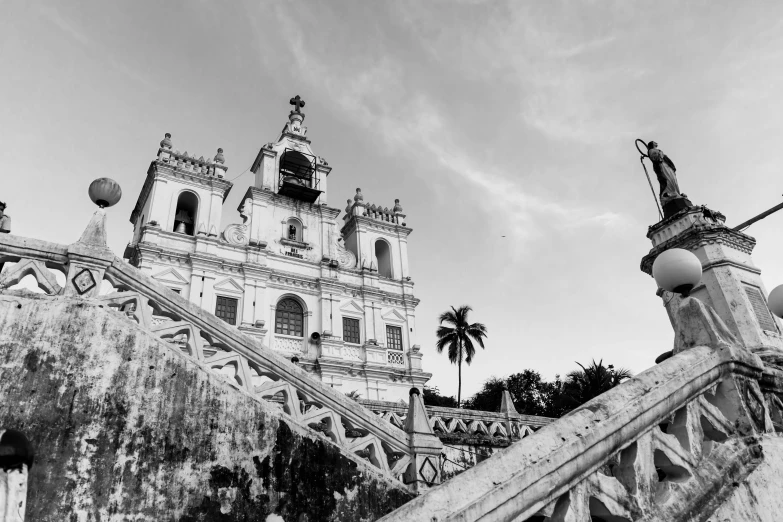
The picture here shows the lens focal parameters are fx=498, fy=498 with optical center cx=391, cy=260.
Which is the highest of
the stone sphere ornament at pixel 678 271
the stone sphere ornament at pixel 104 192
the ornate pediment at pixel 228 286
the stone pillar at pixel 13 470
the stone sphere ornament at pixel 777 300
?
the ornate pediment at pixel 228 286

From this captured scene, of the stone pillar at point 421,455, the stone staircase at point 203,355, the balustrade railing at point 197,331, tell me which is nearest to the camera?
the stone staircase at point 203,355

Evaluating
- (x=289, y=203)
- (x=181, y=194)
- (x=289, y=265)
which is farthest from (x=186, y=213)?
(x=289, y=265)

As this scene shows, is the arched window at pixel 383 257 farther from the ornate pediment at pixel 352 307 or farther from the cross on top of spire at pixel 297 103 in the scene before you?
the cross on top of spire at pixel 297 103

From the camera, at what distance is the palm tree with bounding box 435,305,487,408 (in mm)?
38062

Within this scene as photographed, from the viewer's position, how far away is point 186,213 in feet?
79.3

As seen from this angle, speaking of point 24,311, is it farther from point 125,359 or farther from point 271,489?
point 271,489

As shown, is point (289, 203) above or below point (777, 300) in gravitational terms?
above

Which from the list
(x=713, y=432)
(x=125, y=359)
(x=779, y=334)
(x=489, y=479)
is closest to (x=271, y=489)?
(x=125, y=359)

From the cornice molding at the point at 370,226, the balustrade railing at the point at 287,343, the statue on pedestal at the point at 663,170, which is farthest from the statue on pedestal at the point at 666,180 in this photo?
the cornice molding at the point at 370,226

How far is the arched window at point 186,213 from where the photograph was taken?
2341cm

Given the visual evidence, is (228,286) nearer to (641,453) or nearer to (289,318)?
(289,318)

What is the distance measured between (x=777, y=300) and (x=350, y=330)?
1955 cm

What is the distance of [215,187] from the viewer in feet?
77.6

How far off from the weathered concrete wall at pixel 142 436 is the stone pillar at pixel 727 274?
16.8 feet
